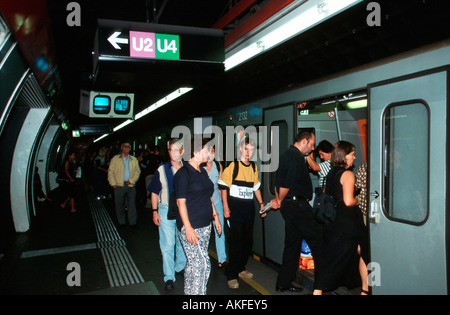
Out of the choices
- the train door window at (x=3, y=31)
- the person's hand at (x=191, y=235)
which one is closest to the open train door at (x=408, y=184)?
the person's hand at (x=191, y=235)

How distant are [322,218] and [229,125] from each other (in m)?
2.90

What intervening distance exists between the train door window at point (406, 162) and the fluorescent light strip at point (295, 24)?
3.38 feet

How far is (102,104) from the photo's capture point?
945 cm

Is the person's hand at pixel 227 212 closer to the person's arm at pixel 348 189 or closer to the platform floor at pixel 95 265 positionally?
the platform floor at pixel 95 265

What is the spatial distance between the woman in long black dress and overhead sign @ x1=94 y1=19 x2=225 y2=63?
1.94 metres

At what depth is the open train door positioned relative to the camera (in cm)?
267

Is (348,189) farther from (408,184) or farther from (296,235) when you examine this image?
(296,235)

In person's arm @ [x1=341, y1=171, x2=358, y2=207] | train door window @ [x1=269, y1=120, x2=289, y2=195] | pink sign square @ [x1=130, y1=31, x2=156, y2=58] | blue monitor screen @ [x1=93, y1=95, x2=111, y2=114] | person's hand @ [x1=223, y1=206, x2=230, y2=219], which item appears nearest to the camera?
person's arm @ [x1=341, y1=171, x2=358, y2=207]

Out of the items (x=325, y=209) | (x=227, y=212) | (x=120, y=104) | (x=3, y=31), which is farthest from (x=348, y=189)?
(x=120, y=104)

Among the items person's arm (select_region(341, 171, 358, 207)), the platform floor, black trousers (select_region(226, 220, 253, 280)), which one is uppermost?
person's arm (select_region(341, 171, 358, 207))

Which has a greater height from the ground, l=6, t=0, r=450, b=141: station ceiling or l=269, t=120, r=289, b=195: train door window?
l=6, t=0, r=450, b=141: station ceiling

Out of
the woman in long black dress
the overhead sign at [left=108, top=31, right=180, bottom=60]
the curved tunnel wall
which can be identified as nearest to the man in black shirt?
the woman in long black dress

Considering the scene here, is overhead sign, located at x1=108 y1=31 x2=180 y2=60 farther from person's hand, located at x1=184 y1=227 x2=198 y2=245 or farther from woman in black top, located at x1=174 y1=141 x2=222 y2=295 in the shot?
person's hand, located at x1=184 y1=227 x2=198 y2=245
